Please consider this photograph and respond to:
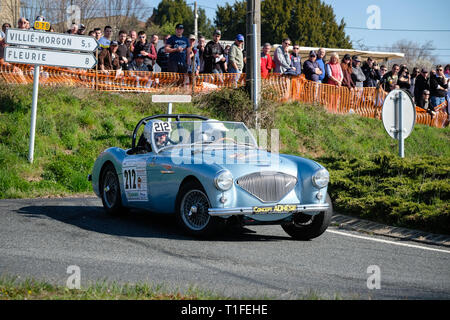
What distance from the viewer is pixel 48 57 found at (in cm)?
1384

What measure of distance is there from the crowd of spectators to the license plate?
1002 cm

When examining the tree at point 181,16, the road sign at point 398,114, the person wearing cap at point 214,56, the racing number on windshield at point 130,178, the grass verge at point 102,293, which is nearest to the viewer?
the grass verge at point 102,293

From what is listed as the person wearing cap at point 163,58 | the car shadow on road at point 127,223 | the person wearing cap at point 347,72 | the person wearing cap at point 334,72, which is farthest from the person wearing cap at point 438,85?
the car shadow on road at point 127,223

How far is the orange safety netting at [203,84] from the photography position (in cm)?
1653

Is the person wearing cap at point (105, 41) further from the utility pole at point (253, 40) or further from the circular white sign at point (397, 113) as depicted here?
the circular white sign at point (397, 113)

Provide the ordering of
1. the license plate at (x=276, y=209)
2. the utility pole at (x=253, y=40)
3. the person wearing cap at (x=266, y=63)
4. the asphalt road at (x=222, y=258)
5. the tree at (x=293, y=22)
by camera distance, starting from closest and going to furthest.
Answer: the asphalt road at (x=222, y=258), the license plate at (x=276, y=209), the utility pole at (x=253, y=40), the person wearing cap at (x=266, y=63), the tree at (x=293, y=22)

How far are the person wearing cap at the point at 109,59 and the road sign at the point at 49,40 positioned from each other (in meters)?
2.72

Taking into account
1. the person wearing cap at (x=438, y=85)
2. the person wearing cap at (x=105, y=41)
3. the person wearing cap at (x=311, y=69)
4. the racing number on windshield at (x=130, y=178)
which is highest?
the person wearing cap at (x=105, y=41)

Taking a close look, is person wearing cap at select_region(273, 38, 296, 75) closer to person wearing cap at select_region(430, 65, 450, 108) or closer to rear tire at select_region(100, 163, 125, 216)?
person wearing cap at select_region(430, 65, 450, 108)

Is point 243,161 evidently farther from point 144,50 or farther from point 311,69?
point 311,69

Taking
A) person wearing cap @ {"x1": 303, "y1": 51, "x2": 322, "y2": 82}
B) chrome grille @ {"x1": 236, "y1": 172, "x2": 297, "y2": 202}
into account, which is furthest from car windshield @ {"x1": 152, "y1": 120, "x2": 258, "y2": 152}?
person wearing cap @ {"x1": 303, "y1": 51, "x2": 322, "y2": 82}

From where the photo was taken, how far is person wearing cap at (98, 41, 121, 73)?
1705 centimetres
